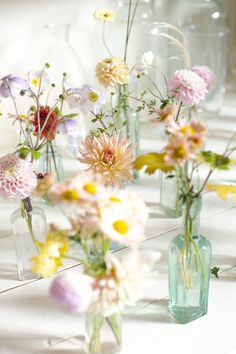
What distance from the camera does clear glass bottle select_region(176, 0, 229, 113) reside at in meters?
1.82

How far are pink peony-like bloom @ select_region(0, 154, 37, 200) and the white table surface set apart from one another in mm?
187

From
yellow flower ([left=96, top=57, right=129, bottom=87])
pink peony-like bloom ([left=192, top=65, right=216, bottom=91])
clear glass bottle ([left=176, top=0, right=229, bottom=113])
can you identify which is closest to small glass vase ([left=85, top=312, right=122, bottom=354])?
yellow flower ([left=96, top=57, right=129, bottom=87])

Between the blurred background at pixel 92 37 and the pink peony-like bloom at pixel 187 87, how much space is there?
0.36 m

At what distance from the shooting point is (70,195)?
2.39ft

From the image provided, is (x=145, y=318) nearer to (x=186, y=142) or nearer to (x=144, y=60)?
(x=186, y=142)

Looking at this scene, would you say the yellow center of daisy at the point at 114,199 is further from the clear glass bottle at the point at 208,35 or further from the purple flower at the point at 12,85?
the clear glass bottle at the point at 208,35

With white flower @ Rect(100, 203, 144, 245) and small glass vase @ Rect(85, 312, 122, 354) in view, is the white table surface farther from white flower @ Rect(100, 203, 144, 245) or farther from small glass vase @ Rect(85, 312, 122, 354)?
white flower @ Rect(100, 203, 144, 245)

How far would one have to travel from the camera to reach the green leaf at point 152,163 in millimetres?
879

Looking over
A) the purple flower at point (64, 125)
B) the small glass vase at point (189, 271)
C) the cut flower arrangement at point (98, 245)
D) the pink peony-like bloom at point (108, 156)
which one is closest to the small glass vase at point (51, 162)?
the purple flower at point (64, 125)

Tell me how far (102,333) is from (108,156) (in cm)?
31

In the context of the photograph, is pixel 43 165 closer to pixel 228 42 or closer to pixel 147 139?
pixel 147 139

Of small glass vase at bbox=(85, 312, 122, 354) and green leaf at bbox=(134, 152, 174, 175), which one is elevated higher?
green leaf at bbox=(134, 152, 174, 175)

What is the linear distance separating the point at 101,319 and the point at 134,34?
43.8 inches

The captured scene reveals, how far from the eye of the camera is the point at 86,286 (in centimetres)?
75
